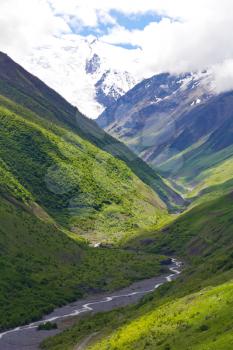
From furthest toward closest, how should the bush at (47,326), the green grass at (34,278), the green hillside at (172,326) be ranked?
1. the green grass at (34,278)
2. the bush at (47,326)
3. the green hillside at (172,326)

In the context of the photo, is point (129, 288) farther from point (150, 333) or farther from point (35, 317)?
point (150, 333)

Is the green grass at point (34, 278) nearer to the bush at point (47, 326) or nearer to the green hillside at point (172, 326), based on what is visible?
the bush at point (47, 326)

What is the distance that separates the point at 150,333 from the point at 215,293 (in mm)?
10776

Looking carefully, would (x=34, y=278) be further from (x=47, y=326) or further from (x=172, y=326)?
(x=172, y=326)

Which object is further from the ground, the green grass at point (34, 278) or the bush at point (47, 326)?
the green grass at point (34, 278)

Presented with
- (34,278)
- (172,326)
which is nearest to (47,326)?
(34,278)

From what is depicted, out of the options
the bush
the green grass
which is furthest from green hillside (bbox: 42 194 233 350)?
the green grass

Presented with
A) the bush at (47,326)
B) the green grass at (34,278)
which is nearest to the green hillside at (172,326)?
the bush at (47,326)

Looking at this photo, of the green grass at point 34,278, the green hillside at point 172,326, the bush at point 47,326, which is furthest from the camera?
the green grass at point 34,278

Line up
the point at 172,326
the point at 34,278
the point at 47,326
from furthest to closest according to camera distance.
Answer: the point at 34,278, the point at 47,326, the point at 172,326

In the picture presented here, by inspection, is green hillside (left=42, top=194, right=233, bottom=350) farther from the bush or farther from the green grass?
the green grass

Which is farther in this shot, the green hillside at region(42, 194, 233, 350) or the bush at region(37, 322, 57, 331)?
the bush at region(37, 322, 57, 331)

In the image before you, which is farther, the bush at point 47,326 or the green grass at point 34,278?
the green grass at point 34,278

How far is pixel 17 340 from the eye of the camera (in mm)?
110625
